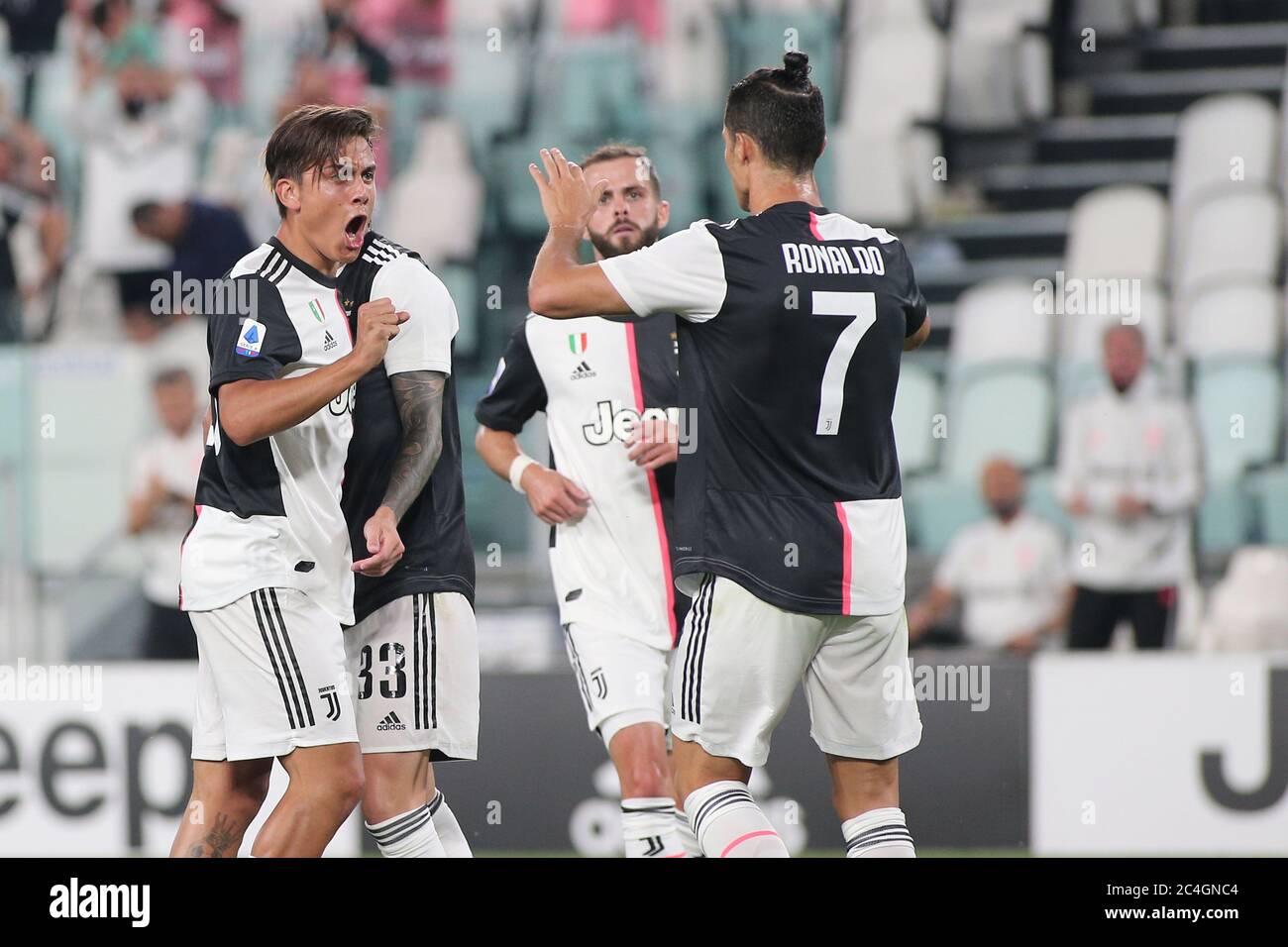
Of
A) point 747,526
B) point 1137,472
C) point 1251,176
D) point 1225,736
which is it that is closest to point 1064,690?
point 1225,736

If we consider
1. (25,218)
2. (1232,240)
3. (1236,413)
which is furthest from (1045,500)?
(25,218)

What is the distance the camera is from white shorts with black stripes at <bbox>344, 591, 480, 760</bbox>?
14.0 ft

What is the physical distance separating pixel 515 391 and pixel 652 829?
150cm

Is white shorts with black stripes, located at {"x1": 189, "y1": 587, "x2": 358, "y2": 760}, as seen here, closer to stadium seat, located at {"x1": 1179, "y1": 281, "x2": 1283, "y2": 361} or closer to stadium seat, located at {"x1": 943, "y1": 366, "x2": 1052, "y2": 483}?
stadium seat, located at {"x1": 943, "y1": 366, "x2": 1052, "y2": 483}

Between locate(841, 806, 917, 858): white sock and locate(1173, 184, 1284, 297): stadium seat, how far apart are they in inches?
261

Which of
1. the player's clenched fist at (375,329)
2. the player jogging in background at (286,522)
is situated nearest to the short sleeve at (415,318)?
the player jogging in background at (286,522)

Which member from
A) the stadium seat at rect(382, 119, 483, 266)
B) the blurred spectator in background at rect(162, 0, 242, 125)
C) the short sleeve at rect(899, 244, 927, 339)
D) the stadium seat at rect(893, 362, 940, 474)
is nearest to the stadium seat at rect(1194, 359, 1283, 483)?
the stadium seat at rect(893, 362, 940, 474)

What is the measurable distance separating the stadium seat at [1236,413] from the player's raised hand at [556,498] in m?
4.92

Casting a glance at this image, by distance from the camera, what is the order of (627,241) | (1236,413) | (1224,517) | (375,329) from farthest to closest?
1. (1236,413)
2. (1224,517)
3. (627,241)
4. (375,329)

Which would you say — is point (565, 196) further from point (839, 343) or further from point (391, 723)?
point (391, 723)

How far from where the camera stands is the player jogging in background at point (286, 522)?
3768mm

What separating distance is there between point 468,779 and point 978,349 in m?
4.70

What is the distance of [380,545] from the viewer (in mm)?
3969

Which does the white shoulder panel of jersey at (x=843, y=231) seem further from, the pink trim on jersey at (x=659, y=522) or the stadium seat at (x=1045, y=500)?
the stadium seat at (x=1045, y=500)
